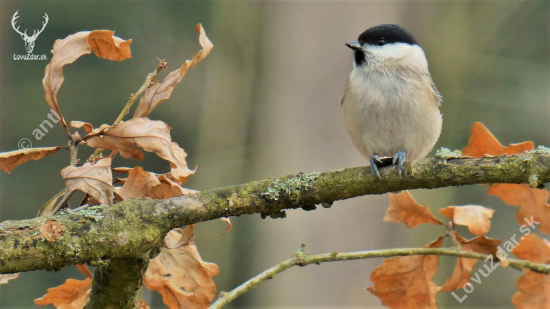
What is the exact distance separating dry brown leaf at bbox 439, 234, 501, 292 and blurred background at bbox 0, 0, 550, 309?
2.99 meters

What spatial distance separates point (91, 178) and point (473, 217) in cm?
94

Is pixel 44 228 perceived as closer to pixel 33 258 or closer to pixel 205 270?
pixel 33 258

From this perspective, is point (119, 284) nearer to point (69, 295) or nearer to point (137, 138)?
point (69, 295)

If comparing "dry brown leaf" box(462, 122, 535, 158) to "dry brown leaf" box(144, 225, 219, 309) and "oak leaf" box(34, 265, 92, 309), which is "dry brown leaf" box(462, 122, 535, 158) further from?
"oak leaf" box(34, 265, 92, 309)

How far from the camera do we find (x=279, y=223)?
4.87 metres

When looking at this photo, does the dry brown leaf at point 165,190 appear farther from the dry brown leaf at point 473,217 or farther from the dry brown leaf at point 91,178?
the dry brown leaf at point 473,217

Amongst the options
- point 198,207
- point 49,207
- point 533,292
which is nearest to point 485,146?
point 533,292

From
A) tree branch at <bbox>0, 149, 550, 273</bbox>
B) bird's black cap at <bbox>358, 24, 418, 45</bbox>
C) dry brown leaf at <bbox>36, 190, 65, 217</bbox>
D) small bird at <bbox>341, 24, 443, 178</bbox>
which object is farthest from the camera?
bird's black cap at <bbox>358, 24, 418, 45</bbox>

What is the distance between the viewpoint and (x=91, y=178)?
1221mm

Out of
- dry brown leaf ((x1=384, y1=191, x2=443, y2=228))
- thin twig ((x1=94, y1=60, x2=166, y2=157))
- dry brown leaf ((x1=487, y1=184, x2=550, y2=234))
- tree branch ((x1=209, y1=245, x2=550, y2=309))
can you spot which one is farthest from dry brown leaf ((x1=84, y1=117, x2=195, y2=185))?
dry brown leaf ((x1=487, y1=184, x2=550, y2=234))

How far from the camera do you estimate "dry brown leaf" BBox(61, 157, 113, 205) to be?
1.21 metres

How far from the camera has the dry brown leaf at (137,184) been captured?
4.16ft

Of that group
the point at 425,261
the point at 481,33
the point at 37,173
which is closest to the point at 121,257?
the point at 425,261

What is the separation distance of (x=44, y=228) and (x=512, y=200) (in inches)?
45.1
